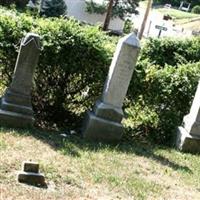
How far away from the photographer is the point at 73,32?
9.85m

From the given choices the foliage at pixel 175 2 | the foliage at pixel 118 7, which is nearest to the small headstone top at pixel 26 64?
the foliage at pixel 118 7

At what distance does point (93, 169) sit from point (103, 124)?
208cm

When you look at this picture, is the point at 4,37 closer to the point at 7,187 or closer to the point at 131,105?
the point at 131,105

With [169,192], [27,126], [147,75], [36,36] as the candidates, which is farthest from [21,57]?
[169,192]

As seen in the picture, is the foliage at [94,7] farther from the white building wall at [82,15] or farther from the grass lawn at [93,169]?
the grass lawn at [93,169]

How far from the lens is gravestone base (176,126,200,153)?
10.1 m

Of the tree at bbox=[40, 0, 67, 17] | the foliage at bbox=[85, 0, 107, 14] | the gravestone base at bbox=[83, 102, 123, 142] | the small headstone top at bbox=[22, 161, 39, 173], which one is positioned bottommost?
the small headstone top at bbox=[22, 161, 39, 173]

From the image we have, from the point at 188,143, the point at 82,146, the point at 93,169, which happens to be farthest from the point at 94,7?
the point at 93,169

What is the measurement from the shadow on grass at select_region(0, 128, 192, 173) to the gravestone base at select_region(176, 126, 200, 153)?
1.20 feet

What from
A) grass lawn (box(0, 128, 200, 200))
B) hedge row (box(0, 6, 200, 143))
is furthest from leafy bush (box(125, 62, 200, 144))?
grass lawn (box(0, 128, 200, 200))

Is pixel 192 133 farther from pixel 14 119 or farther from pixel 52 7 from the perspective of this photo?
pixel 52 7

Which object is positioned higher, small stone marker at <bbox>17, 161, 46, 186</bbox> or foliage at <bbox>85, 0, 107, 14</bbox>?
foliage at <bbox>85, 0, 107, 14</bbox>

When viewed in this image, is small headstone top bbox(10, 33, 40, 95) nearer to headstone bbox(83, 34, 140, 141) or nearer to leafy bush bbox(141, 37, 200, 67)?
headstone bbox(83, 34, 140, 141)

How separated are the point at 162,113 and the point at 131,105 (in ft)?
2.18
